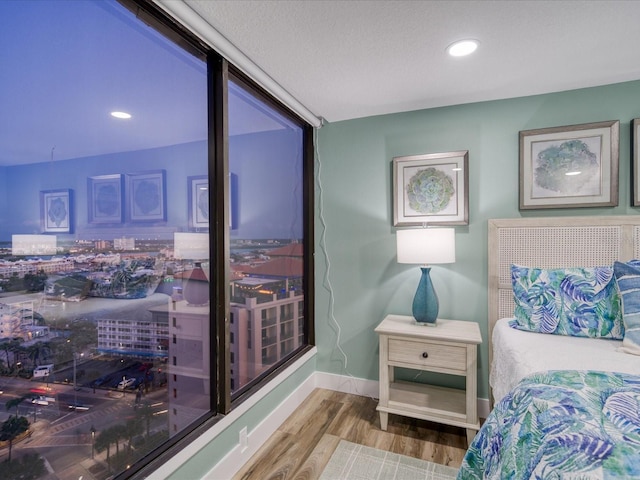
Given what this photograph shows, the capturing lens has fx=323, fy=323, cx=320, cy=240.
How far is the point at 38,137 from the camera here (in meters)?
1.01

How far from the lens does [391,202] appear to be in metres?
2.63

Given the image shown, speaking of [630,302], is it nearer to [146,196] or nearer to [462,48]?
[462,48]

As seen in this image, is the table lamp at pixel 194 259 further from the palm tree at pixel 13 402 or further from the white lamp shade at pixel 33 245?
the palm tree at pixel 13 402

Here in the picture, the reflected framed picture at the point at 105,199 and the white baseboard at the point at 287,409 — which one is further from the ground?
the reflected framed picture at the point at 105,199

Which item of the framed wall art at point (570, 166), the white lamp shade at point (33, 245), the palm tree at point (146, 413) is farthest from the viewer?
the framed wall art at point (570, 166)

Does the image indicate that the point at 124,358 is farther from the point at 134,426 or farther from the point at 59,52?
the point at 59,52

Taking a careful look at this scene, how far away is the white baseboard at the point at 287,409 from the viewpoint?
5.72 feet

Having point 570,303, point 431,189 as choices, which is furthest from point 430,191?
point 570,303

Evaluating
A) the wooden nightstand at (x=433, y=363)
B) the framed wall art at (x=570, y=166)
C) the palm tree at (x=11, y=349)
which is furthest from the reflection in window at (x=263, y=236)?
the framed wall art at (x=570, y=166)

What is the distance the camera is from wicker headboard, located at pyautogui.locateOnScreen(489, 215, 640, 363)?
2068 millimetres

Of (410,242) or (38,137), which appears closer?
(38,137)

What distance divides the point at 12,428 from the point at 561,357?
6.98ft

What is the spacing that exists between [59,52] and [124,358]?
44.8 inches

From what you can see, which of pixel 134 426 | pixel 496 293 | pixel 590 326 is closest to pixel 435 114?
pixel 496 293
